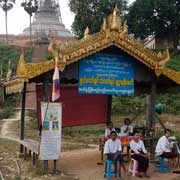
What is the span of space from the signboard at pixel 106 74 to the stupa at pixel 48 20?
55.7 meters

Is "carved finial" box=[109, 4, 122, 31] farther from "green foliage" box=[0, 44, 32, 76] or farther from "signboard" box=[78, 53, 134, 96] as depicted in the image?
"green foliage" box=[0, 44, 32, 76]

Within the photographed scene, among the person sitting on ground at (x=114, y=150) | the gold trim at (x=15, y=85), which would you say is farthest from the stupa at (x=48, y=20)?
the person sitting on ground at (x=114, y=150)

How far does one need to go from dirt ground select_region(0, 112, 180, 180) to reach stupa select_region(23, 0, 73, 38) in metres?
53.7

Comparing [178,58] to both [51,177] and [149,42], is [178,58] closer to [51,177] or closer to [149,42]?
[149,42]

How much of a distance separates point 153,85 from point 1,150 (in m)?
6.31

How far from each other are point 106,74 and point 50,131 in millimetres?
2740

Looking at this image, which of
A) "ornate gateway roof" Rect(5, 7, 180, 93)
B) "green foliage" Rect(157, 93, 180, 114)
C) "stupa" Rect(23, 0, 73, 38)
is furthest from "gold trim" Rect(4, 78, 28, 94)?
"stupa" Rect(23, 0, 73, 38)

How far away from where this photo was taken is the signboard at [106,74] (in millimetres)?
13984

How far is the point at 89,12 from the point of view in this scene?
5606cm

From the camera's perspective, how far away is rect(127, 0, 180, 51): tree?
54156mm

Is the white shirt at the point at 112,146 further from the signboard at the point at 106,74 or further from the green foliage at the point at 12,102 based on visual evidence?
the green foliage at the point at 12,102

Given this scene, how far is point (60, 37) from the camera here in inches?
2660

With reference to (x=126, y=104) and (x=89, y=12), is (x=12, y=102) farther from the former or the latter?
(x=89, y=12)

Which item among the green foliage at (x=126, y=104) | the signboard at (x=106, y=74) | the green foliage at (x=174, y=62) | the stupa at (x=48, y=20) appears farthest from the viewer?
the stupa at (x=48, y=20)
